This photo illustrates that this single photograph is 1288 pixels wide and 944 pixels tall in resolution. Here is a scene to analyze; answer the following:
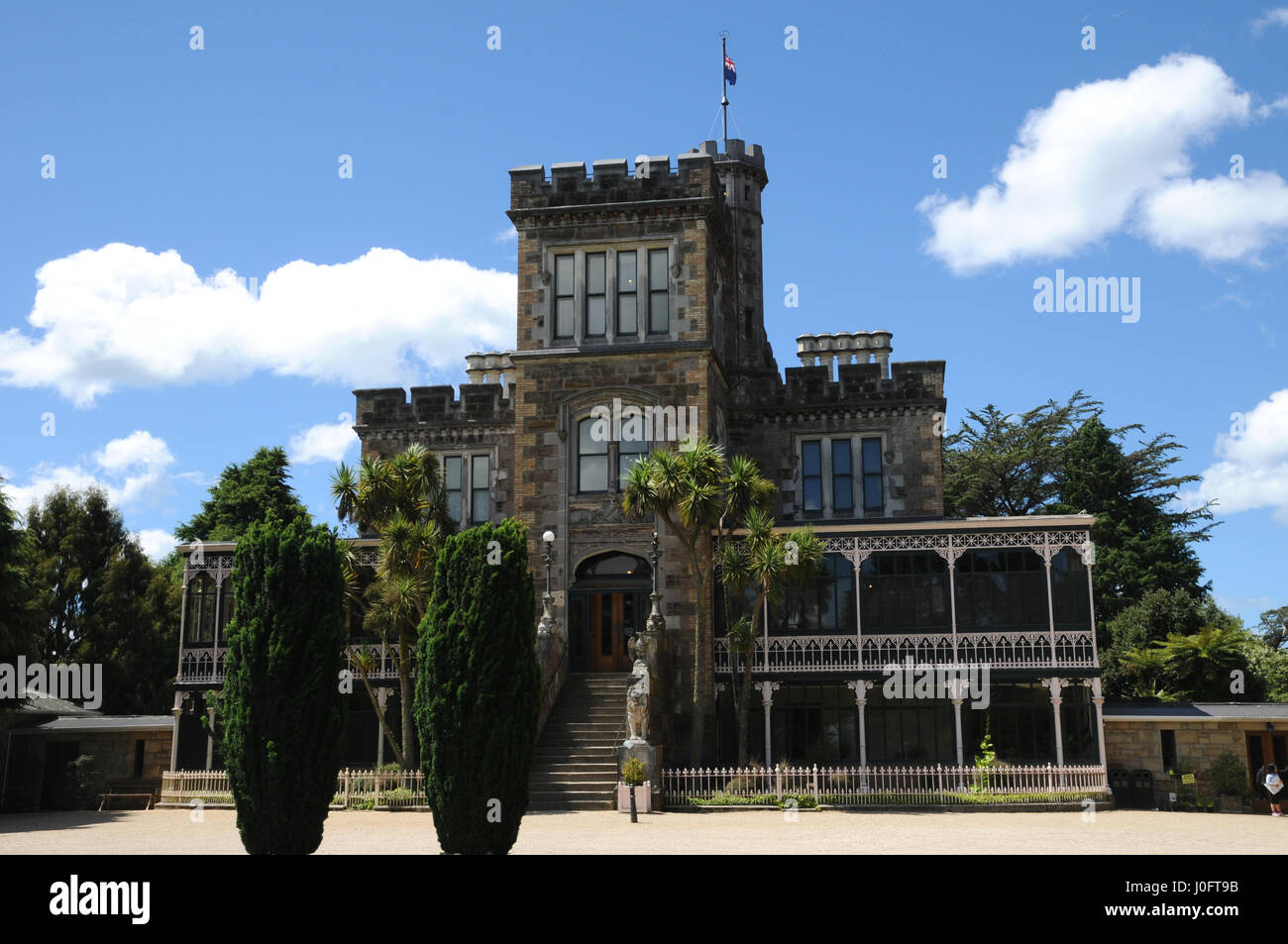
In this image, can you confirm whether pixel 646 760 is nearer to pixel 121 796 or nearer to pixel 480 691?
pixel 480 691

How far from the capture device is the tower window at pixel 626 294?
31.3 metres

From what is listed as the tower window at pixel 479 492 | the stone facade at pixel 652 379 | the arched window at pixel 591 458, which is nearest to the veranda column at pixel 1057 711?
the stone facade at pixel 652 379

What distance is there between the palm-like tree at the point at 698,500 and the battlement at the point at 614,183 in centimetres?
667

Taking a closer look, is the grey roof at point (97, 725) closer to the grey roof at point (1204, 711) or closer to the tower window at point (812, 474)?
the tower window at point (812, 474)

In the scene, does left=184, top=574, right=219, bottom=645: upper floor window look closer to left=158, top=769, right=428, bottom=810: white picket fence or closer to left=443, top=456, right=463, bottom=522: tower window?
left=158, top=769, right=428, bottom=810: white picket fence

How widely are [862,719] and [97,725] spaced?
62.4 ft

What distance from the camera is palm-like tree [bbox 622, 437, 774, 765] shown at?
91.1 feet

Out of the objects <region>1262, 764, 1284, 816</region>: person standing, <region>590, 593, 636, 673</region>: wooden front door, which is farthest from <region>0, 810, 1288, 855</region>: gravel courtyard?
<region>590, 593, 636, 673</region>: wooden front door

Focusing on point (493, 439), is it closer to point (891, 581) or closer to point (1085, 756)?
point (891, 581)

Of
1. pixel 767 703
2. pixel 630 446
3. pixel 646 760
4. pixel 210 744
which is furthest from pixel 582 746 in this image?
pixel 210 744

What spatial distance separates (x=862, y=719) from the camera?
90.3 feet

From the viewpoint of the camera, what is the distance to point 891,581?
29750 mm

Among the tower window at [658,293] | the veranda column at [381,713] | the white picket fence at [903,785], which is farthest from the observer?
the tower window at [658,293]
